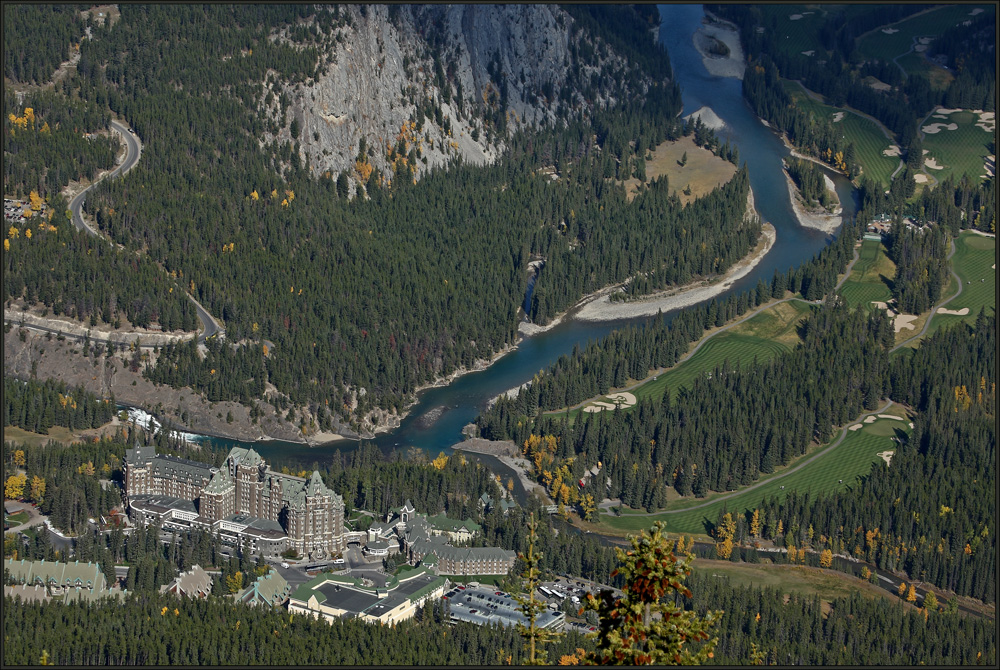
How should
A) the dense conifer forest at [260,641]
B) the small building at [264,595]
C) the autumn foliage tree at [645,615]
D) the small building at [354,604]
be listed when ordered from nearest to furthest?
the autumn foliage tree at [645,615]
the dense conifer forest at [260,641]
the small building at [354,604]
the small building at [264,595]

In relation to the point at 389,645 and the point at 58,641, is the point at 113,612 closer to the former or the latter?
the point at 58,641

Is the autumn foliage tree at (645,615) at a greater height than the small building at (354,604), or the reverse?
the autumn foliage tree at (645,615)

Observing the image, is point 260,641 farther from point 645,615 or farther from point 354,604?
point 645,615

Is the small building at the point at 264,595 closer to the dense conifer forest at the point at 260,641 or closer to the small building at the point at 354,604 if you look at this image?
the small building at the point at 354,604

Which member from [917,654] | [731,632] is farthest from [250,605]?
[917,654]

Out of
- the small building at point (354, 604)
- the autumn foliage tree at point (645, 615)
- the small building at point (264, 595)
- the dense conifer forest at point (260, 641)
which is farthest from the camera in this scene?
the small building at point (264, 595)

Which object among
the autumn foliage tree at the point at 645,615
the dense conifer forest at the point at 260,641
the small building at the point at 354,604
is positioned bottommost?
the dense conifer forest at the point at 260,641

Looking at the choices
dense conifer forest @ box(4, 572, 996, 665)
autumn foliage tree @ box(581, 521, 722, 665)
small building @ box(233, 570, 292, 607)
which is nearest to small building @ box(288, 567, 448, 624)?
small building @ box(233, 570, 292, 607)

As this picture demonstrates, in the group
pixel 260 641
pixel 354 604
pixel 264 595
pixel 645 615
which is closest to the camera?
pixel 645 615

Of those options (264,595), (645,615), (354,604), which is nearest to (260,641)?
(264,595)

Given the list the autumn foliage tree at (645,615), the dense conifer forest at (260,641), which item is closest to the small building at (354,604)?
the dense conifer forest at (260,641)

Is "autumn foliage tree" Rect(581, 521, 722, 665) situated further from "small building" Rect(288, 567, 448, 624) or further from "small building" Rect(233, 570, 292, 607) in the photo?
"small building" Rect(233, 570, 292, 607)
